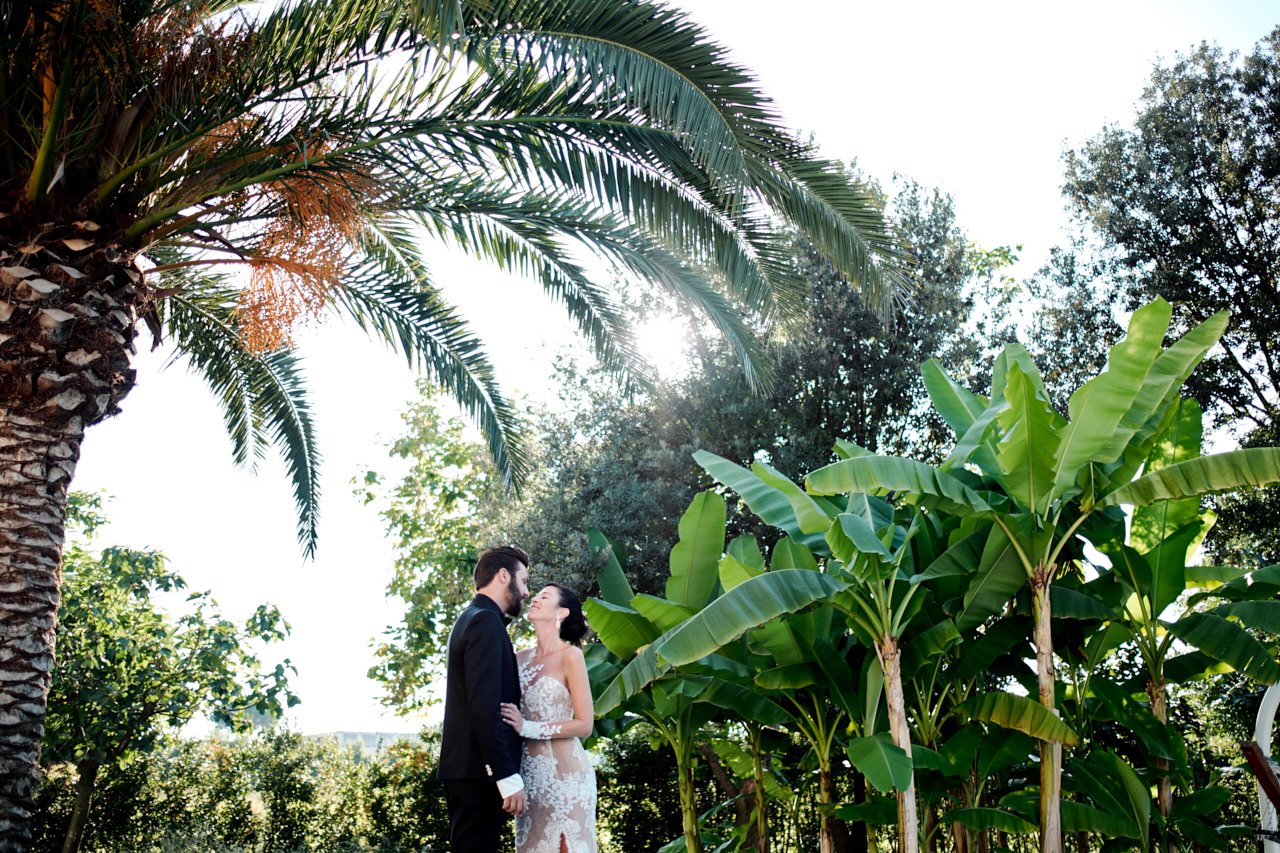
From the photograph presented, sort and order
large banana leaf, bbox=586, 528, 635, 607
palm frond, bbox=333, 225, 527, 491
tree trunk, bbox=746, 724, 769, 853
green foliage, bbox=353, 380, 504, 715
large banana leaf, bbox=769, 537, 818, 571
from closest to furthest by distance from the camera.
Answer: large banana leaf, bbox=769, 537, 818, 571
tree trunk, bbox=746, 724, 769, 853
large banana leaf, bbox=586, 528, 635, 607
palm frond, bbox=333, 225, 527, 491
green foliage, bbox=353, 380, 504, 715

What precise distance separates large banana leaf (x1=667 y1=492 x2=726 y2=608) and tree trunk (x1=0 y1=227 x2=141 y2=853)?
3.70 metres

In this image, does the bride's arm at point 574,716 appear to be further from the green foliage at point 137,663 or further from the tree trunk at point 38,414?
the green foliage at point 137,663

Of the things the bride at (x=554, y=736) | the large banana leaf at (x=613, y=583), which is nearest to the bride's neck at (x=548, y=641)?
the bride at (x=554, y=736)

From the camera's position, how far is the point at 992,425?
17.3 feet

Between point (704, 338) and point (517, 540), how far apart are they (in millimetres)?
3820

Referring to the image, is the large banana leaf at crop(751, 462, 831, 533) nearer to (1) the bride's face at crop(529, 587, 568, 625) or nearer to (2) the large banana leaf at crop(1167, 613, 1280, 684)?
(1) the bride's face at crop(529, 587, 568, 625)

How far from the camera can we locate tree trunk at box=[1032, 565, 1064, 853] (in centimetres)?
470

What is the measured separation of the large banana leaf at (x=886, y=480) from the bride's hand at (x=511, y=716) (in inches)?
76.8

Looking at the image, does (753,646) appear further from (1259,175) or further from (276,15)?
(1259,175)

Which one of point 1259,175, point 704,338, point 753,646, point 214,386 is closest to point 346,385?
point 214,386

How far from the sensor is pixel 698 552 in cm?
613

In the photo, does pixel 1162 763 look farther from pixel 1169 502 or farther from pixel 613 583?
pixel 613 583

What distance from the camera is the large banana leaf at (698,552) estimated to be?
607cm

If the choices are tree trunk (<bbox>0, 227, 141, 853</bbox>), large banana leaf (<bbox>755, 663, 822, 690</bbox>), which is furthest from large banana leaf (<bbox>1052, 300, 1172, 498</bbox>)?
tree trunk (<bbox>0, 227, 141, 853</bbox>)
